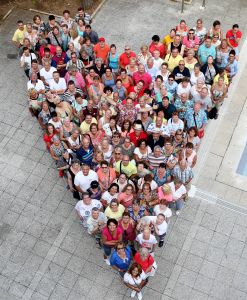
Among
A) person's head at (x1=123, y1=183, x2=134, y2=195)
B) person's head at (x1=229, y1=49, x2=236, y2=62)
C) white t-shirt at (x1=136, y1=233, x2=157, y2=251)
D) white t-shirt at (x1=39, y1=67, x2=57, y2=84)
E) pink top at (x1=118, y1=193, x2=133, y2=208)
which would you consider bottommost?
white t-shirt at (x1=136, y1=233, x2=157, y2=251)

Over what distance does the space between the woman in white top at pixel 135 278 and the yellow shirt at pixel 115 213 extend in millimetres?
1229

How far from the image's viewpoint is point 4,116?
13.0 m

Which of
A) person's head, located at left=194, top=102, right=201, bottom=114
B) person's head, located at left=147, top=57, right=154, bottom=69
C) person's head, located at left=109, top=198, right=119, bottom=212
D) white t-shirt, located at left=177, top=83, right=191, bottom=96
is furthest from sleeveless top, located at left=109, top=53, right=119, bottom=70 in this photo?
person's head, located at left=109, top=198, right=119, bottom=212

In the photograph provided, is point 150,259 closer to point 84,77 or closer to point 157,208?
point 157,208

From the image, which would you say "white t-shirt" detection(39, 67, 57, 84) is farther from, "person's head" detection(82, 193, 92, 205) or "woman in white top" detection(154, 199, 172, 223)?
"woman in white top" detection(154, 199, 172, 223)

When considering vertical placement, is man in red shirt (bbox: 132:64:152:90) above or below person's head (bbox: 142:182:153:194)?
above

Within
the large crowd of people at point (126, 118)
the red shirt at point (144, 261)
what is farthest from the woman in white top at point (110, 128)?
the red shirt at point (144, 261)

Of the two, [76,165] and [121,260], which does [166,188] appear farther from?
[76,165]

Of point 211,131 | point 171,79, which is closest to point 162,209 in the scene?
point 171,79

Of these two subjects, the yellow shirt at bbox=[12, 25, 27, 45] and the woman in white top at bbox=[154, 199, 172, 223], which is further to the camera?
the yellow shirt at bbox=[12, 25, 27, 45]

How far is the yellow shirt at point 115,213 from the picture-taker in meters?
9.50

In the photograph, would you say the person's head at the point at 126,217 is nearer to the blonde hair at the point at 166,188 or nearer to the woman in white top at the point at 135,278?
the woman in white top at the point at 135,278

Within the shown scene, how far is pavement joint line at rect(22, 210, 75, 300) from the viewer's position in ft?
32.3

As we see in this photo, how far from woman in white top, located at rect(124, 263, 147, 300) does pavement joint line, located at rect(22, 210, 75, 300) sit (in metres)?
2.09
